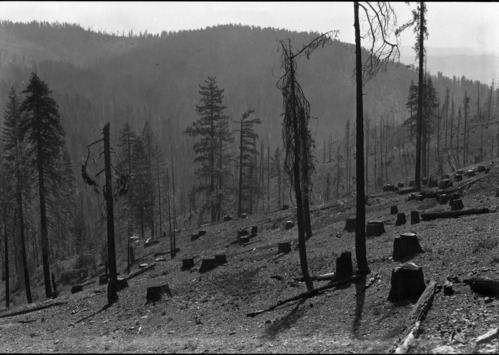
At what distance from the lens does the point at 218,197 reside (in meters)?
40.8

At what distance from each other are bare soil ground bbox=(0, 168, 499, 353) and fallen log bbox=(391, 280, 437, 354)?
15 centimetres

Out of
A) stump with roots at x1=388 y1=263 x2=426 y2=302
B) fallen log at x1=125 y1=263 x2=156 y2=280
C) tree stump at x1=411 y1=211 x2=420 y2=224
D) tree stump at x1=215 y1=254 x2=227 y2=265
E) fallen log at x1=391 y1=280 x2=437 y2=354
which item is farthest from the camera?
fallen log at x1=125 y1=263 x2=156 y2=280

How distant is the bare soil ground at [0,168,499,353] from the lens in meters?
8.55

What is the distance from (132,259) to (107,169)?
16385 millimetres

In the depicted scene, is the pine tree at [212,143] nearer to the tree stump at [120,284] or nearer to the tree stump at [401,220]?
the tree stump at [120,284]

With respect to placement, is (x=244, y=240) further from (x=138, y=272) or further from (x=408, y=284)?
(x=408, y=284)

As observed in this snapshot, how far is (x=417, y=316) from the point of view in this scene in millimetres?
8883

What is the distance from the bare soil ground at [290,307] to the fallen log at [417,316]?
0.48 ft

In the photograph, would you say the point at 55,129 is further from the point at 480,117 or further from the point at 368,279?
the point at 480,117

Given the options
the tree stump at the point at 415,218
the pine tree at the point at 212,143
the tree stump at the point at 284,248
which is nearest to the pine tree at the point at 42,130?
the tree stump at the point at 284,248

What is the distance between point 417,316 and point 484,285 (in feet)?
6.48

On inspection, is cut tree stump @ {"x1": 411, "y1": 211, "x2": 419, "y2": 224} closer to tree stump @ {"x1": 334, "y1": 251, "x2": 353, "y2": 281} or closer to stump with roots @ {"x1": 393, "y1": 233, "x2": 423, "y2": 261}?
stump with roots @ {"x1": 393, "y1": 233, "x2": 423, "y2": 261}

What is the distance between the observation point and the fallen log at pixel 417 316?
714 cm

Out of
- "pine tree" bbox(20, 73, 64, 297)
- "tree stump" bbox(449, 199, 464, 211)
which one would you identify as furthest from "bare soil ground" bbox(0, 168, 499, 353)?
"pine tree" bbox(20, 73, 64, 297)
